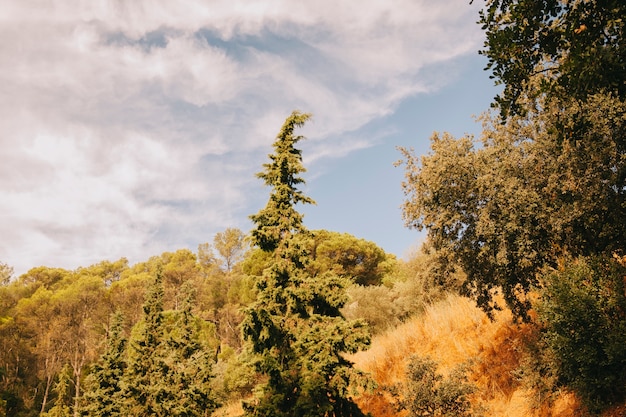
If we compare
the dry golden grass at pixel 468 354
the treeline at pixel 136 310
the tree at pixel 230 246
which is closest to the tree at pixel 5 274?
the treeline at pixel 136 310

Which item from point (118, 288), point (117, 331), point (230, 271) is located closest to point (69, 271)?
point (118, 288)

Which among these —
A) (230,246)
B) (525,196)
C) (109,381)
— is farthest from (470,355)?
(230,246)

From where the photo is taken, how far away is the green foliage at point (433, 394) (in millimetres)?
11211

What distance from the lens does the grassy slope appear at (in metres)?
14.2

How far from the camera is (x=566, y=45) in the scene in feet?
21.4

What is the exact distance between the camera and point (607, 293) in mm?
10695

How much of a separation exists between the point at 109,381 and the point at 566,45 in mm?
26998

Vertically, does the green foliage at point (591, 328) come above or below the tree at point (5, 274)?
below

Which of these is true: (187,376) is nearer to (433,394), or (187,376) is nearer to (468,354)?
(433,394)

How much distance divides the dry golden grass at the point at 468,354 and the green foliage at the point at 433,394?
1.05 metres

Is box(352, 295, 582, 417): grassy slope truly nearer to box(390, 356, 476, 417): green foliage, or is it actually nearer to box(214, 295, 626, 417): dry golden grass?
box(214, 295, 626, 417): dry golden grass

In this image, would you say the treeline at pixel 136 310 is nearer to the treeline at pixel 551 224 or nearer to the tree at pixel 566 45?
the treeline at pixel 551 224

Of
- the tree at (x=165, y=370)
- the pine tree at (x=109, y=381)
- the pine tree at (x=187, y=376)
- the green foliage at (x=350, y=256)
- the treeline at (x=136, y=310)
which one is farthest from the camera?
the green foliage at (x=350, y=256)

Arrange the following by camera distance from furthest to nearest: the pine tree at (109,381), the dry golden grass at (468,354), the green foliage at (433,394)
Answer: the pine tree at (109,381) < the dry golden grass at (468,354) < the green foliage at (433,394)
